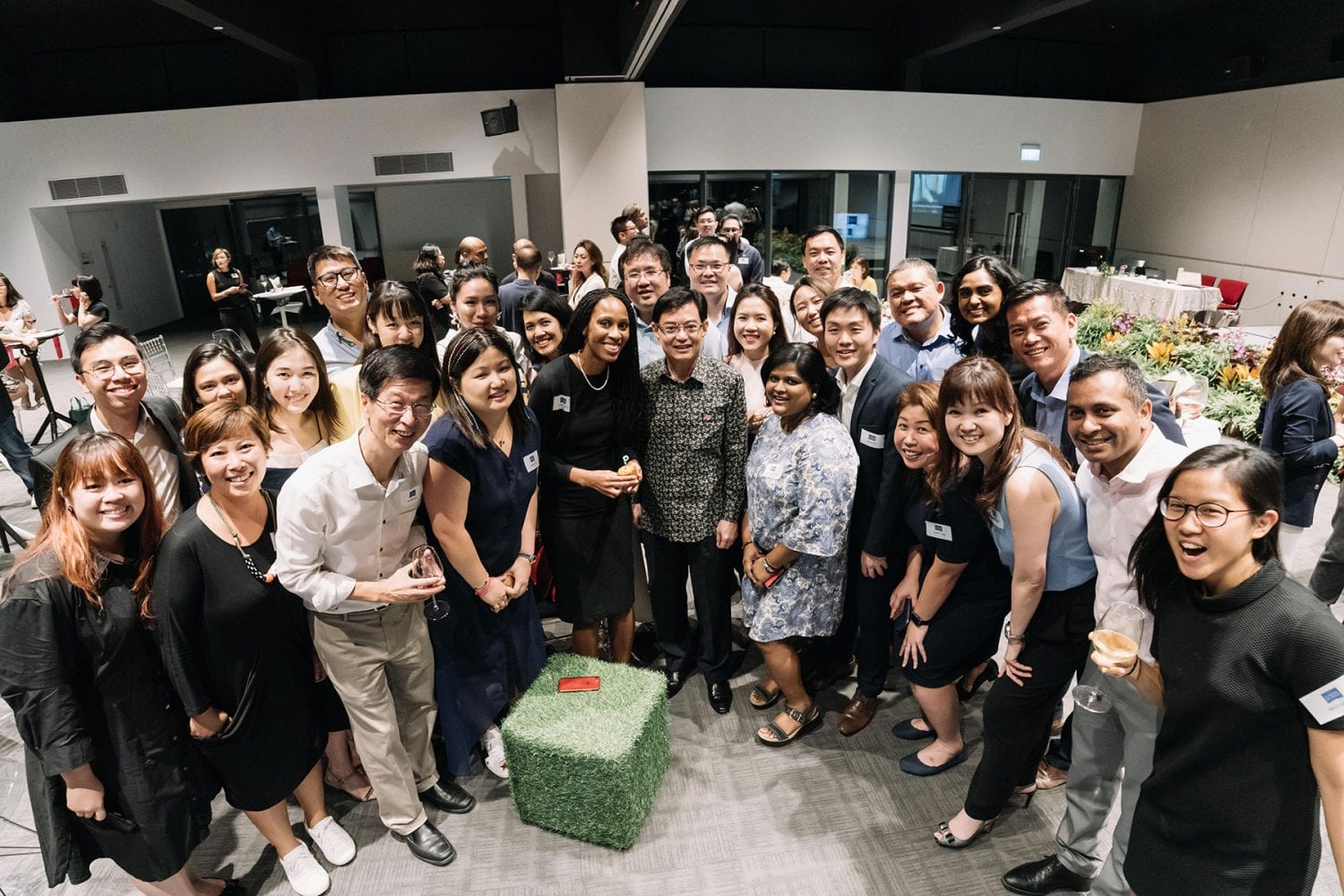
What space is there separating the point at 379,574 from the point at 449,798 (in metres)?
1.01

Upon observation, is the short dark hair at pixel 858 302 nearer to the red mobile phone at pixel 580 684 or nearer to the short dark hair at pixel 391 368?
the short dark hair at pixel 391 368

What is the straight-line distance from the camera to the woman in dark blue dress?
87.5 inches

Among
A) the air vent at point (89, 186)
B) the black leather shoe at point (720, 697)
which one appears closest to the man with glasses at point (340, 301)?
the black leather shoe at point (720, 697)

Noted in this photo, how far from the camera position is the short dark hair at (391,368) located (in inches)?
74.2

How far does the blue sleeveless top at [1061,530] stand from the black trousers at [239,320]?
8.04 meters

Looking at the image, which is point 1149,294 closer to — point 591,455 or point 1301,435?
point 1301,435

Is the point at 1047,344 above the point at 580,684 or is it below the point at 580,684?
above

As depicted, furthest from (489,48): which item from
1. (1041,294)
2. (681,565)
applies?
(1041,294)

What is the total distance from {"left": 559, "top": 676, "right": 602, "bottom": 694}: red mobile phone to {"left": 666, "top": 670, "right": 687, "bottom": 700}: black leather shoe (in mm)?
713

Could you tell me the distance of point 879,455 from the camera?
254 cm

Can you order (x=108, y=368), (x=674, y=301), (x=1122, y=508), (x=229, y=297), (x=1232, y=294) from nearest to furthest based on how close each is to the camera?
(x=1122, y=508) → (x=108, y=368) → (x=674, y=301) → (x=229, y=297) → (x=1232, y=294)

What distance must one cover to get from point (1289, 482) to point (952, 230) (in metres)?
8.95

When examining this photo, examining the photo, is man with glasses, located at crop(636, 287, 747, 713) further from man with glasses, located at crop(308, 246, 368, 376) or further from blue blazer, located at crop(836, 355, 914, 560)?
man with glasses, located at crop(308, 246, 368, 376)

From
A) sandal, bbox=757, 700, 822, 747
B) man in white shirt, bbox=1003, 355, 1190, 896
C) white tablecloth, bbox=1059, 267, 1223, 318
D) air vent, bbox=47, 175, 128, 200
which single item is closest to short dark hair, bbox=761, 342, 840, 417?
man in white shirt, bbox=1003, 355, 1190, 896
